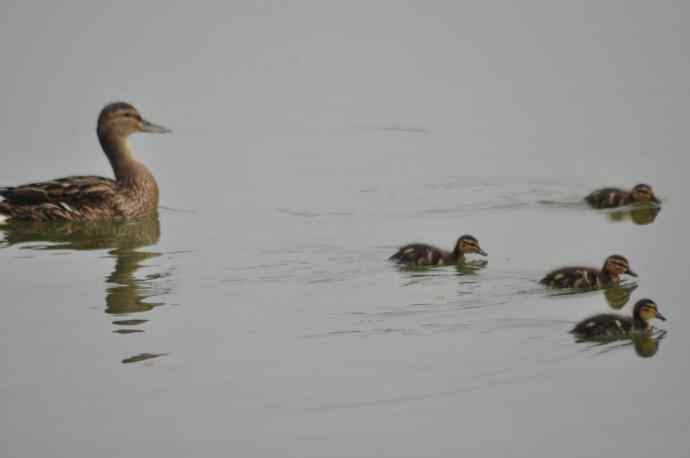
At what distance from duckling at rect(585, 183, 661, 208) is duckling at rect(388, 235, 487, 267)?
1.68 m

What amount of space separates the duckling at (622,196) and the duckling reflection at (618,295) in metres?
1.89

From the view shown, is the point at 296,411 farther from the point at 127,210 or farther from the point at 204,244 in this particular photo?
the point at 127,210

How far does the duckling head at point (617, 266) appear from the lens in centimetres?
677

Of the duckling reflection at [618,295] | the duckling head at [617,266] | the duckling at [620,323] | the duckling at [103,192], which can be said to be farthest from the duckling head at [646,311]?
the duckling at [103,192]

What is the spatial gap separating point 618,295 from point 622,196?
6.87 ft

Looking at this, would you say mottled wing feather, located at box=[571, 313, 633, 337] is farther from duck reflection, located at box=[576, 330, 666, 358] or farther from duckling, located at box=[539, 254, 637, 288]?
duckling, located at box=[539, 254, 637, 288]

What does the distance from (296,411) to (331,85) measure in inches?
320

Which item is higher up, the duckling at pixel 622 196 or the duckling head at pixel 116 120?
the duckling head at pixel 116 120

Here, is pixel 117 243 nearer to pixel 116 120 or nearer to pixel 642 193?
pixel 116 120

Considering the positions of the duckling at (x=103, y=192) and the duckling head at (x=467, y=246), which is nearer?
the duckling head at (x=467, y=246)

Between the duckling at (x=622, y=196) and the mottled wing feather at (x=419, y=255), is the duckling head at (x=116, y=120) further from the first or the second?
the duckling at (x=622, y=196)

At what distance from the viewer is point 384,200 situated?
9000 millimetres

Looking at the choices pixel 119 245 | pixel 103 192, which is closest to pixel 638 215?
pixel 119 245

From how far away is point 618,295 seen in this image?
6.75 m
